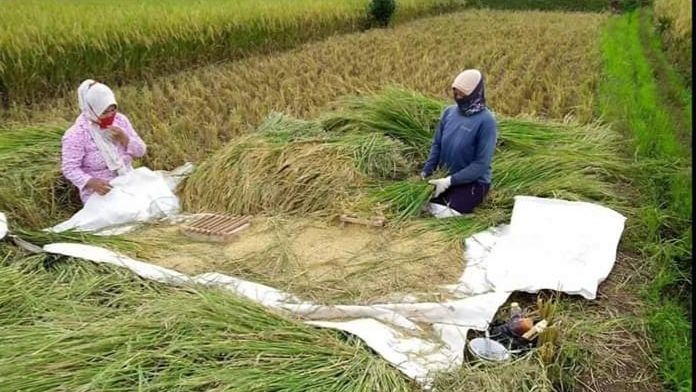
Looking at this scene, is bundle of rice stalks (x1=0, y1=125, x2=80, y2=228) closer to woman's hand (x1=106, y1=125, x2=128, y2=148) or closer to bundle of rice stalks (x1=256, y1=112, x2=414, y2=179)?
woman's hand (x1=106, y1=125, x2=128, y2=148)

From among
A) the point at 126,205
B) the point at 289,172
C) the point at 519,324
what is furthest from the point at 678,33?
the point at 126,205

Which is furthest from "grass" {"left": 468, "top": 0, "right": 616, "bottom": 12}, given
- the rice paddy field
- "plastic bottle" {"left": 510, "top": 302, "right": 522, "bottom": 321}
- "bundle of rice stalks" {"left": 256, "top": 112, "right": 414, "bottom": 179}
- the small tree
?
"plastic bottle" {"left": 510, "top": 302, "right": 522, "bottom": 321}

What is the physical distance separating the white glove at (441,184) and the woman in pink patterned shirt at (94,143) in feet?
5.91

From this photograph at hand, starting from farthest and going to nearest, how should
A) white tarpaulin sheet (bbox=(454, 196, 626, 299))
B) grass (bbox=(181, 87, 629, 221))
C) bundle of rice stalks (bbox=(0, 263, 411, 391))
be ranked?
grass (bbox=(181, 87, 629, 221)), white tarpaulin sheet (bbox=(454, 196, 626, 299)), bundle of rice stalks (bbox=(0, 263, 411, 391))

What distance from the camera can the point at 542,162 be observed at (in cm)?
429

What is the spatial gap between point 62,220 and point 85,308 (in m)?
1.39

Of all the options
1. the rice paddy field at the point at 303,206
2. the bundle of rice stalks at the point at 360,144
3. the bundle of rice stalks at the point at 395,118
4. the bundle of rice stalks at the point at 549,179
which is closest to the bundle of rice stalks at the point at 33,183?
the rice paddy field at the point at 303,206

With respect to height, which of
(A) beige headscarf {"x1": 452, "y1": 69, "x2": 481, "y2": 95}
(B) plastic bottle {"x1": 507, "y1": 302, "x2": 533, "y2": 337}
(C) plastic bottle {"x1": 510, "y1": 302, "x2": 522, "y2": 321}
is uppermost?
(A) beige headscarf {"x1": 452, "y1": 69, "x2": 481, "y2": 95}

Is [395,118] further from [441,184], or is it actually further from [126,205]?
[126,205]

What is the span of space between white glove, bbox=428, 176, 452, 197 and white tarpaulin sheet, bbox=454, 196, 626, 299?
1.27ft

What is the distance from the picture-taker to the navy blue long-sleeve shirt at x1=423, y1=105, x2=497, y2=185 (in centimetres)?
366

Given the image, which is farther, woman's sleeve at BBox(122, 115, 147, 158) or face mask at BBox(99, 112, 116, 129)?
woman's sleeve at BBox(122, 115, 147, 158)

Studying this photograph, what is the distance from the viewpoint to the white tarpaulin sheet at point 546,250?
296cm

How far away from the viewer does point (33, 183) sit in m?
3.88
